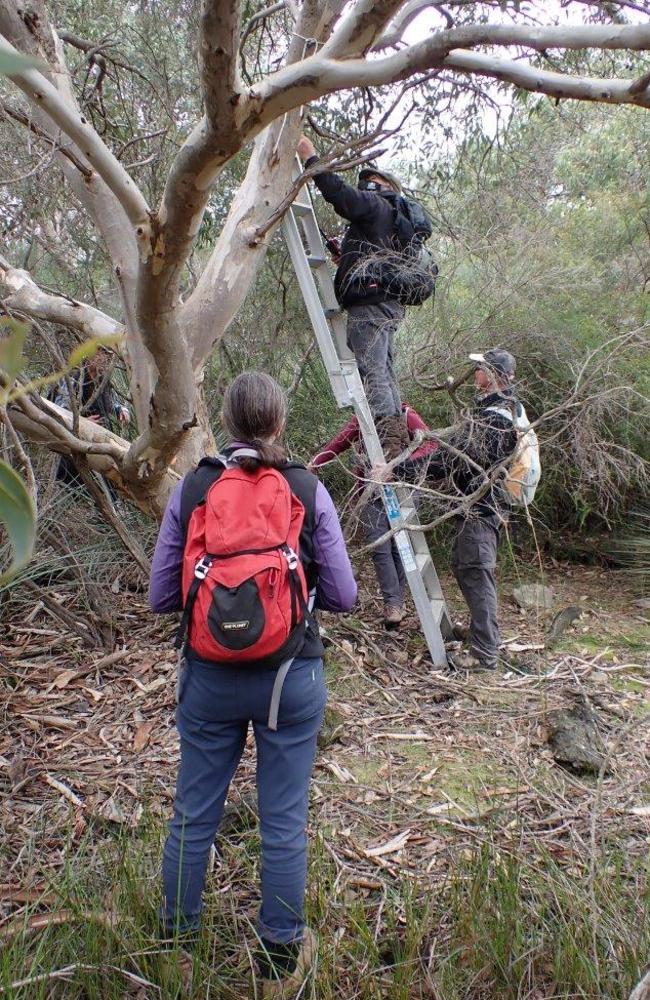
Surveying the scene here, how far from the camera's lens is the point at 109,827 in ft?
10.3

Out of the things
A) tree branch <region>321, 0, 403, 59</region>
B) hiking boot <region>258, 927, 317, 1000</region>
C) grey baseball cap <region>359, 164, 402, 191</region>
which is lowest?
hiking boot <region>258, 927, 317, 1000</region>

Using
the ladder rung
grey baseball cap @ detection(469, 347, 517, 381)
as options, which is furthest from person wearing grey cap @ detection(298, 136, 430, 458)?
grey baseball cap @ detection(469, 347, 517, 381)

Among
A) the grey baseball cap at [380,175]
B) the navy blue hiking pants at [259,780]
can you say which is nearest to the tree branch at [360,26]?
the navy blue hiking pants at [259,780]

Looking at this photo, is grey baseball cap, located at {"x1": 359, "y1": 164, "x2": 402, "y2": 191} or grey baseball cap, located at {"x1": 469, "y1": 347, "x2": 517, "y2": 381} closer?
grey baseball cap, located at {"x1": 469, "y1": 347, "x2": 517, "y2": 381}

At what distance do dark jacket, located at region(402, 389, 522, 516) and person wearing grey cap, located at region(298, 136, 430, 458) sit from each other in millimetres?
234

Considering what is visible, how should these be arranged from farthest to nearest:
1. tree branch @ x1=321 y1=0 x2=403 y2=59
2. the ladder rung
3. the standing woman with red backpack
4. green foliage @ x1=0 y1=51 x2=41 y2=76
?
the ladder rung, tree branch @ x1=321 y1=0 x2=403 y2=59, the standing woman with red backpack, green foliage @ x1=0 y1=51 x2=41 y2=76

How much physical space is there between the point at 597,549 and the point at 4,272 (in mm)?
4980

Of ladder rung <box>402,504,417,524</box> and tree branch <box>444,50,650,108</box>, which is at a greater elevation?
tree branch <box>444,50,650,108</box>

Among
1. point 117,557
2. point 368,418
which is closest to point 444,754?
point 368,418

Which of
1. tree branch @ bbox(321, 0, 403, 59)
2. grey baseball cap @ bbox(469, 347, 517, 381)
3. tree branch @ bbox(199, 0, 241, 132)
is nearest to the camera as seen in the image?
tree branch @ bbox(199, 0, 241, 132)

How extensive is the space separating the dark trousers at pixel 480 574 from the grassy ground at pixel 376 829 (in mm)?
257

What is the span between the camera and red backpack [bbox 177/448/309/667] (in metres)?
2.16

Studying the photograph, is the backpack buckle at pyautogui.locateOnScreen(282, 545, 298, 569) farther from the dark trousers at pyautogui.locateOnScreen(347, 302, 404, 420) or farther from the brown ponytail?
the dark trousers at pyautogui.locateOnScreen(347, 302, 404, 420)

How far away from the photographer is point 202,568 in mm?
2242
